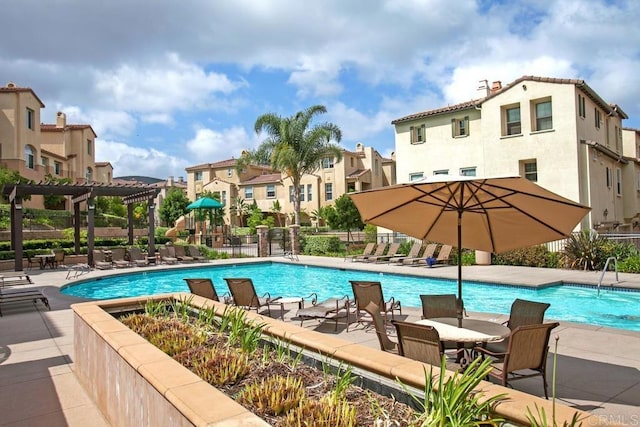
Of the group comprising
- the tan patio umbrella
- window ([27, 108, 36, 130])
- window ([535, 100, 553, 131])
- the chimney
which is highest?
the chimney

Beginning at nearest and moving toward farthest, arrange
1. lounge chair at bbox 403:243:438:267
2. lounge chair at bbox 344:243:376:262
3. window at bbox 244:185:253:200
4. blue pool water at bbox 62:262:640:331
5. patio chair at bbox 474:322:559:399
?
patio chair at bbox 474:322:559:399, blue pool water at bbox 62:262:640:331, lounge chair at bbox 403:243:438:267, lounge chair at bbox 344:243:376:262, window at bbox 244:185:253:200

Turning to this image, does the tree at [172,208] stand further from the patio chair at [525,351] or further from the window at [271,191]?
the patio chair at [525,351]

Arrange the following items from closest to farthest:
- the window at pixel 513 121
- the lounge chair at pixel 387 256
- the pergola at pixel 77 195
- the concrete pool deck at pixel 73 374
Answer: the concrete pool deck at pixel 73 374, the pergola at pixel 77 195, the lounge chair at pixel 387 256, the window at pixel 513 121

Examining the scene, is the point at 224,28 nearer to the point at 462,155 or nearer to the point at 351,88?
the point at 351,88

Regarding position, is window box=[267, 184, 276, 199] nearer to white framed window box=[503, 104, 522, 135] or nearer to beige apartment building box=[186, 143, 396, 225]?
beige apartment building box=[186, 143, 396, 225]

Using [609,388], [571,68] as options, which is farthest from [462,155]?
[609,388]

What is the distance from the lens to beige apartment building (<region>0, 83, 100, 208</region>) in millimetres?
34656

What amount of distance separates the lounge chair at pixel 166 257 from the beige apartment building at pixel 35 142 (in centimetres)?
1283

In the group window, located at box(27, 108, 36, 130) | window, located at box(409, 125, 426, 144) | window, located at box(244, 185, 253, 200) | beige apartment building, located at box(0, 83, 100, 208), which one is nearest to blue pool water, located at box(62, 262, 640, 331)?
window, located at box(409, 125, 426, 144)

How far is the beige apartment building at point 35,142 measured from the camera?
3466 cm

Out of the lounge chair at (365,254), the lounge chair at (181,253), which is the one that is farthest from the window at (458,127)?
the lounge chair at (181,253)

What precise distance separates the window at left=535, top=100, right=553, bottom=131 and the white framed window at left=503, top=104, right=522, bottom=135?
2.80 feet

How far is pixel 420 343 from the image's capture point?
4.23 m

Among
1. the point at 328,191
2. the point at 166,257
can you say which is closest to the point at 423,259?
the point at 166,257
